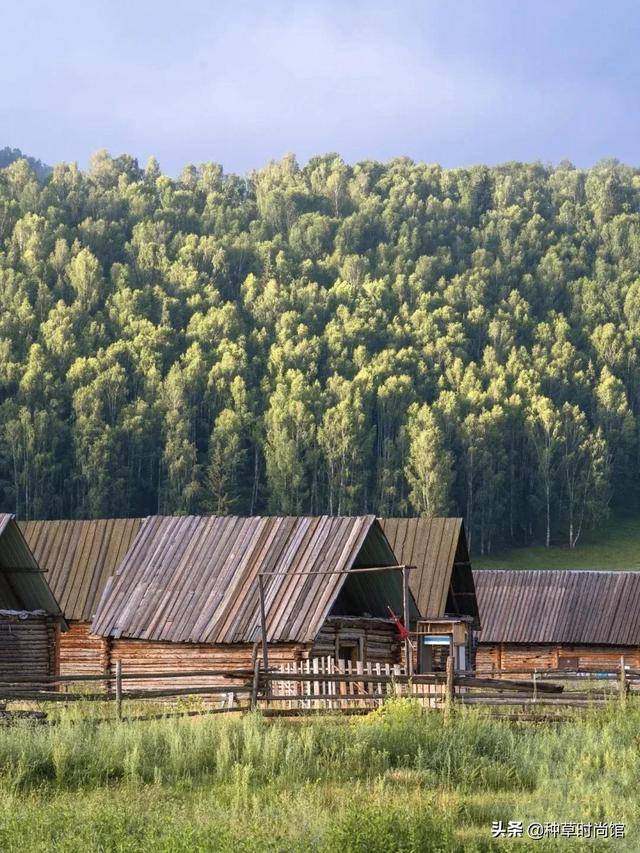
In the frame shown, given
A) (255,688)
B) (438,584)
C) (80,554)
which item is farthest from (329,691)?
(80,554)

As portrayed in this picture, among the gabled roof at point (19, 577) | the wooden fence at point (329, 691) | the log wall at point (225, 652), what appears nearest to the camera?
the wooden fence at point (329, 691)

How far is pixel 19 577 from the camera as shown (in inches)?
1280

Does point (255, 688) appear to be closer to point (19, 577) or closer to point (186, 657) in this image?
point (186, 657)

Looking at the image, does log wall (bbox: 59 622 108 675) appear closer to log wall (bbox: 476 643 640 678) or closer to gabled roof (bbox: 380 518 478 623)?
gabled roof (bbox: 380 518 478 623)

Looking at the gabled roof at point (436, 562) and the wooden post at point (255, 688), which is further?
the gabled roof at point (436, 562)

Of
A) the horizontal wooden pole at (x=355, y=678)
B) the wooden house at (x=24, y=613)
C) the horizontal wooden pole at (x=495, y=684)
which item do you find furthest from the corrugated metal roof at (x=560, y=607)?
the horizontal wooden pole at (x=355, y=678)

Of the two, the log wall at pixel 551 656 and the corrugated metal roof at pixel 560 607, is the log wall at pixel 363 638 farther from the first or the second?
the corrugated metal roof at pixel 560 607

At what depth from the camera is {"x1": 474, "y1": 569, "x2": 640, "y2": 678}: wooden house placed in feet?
165

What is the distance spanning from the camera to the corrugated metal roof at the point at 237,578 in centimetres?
3119

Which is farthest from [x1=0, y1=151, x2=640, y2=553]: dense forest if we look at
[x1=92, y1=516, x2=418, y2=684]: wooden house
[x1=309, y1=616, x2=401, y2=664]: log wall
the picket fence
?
the picket fence

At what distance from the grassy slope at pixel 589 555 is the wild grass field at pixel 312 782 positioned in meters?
75.3

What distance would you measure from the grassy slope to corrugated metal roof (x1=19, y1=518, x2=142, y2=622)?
195 ft

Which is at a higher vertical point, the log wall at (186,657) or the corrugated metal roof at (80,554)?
the corrugated metal roof at (80,554)

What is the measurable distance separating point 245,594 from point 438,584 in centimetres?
844
